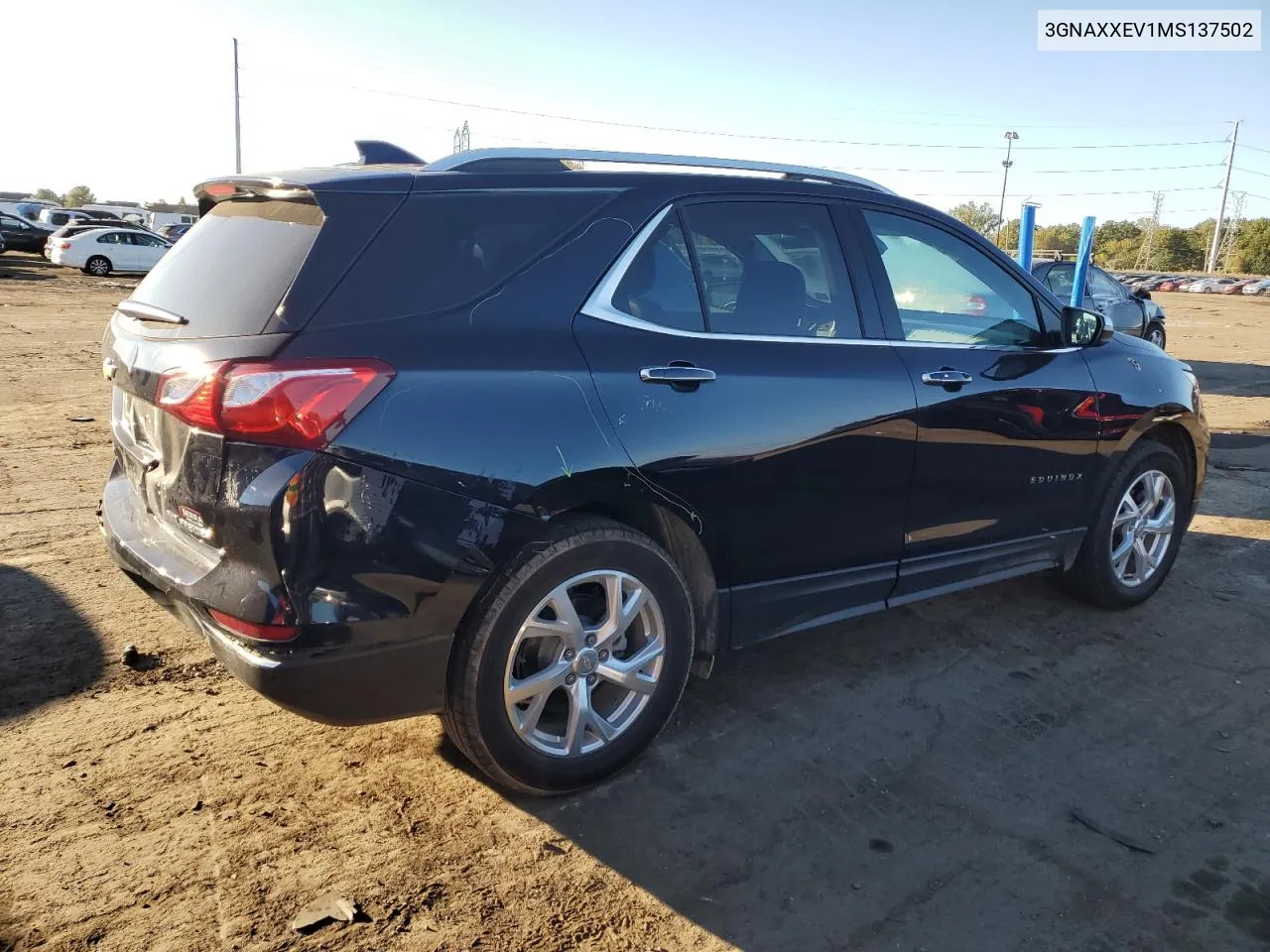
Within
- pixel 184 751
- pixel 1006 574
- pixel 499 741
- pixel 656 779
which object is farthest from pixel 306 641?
pixel 1006 574

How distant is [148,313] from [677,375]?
164cm

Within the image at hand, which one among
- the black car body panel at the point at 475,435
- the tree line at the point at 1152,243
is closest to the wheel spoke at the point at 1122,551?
the black car body panel at the point at 475,435

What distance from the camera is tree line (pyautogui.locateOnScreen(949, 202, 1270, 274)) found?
264ft

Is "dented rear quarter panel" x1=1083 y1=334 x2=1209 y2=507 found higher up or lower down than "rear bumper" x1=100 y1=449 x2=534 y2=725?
higher up

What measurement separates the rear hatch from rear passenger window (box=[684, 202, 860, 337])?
1105mm

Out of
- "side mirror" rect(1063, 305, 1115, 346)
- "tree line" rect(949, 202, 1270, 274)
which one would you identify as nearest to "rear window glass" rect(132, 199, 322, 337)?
"side mirror" rect(1063, 305, 1115, 346)

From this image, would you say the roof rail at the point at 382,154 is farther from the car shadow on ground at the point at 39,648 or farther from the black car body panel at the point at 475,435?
the car shadow on ground at the point at 39,648

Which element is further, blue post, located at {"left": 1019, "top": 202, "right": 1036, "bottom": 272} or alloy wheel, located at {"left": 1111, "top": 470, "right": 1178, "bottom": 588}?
blue post, located at {"left": 1019, "top": 202, "right": 1036, "bottom": 272}

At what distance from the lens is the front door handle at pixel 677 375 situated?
2930 millimetres

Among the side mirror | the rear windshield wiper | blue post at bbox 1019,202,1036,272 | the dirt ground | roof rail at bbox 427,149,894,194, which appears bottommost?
the dirt ground

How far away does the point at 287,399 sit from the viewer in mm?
2391

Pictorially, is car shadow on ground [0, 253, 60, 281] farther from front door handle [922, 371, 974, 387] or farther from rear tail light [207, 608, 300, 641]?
front door handle [922, 371, 974, 387]

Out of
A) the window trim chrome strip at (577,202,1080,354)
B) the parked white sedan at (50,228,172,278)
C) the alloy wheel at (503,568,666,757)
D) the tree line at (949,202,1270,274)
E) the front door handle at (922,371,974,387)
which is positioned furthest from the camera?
the tree line at (949,202,1270,274)

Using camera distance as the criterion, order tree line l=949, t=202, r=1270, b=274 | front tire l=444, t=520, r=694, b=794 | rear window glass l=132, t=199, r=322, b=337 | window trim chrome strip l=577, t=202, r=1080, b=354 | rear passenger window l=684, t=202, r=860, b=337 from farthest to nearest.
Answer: tree line l=949, t=202, r=1270, b=274 → rear passenger window l=684, t=202, r=860, b=337 → window trim chrome strip l=577, t=202, r=1080, b=354 → front tire l=444, t=520, r=694, b=794 → rear window glass l=132, t=199, r=322, b=337
